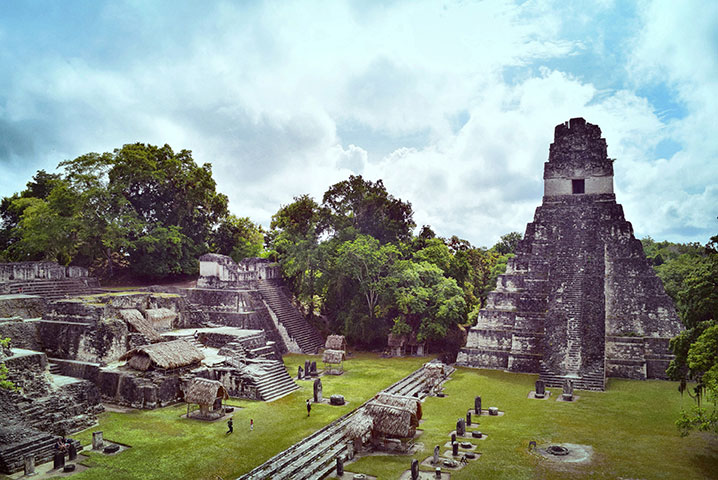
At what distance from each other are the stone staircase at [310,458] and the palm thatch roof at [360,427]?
486mm

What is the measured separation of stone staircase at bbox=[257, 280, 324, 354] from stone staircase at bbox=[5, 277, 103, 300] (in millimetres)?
8727

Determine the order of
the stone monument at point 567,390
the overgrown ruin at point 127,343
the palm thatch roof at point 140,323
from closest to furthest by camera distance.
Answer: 1. the overgrown ruin at point 127,343
2. the stone monument at point 567,390
3. the palm thatch roof at point 140,323

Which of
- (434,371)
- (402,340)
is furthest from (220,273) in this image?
(434,371)

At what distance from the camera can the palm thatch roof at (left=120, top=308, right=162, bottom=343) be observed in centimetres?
1898

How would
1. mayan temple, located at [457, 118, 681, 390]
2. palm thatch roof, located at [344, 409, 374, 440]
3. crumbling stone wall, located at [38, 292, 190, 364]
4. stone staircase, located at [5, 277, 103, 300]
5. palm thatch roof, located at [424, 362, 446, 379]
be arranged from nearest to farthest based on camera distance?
palm thatch roof, located at [344, 409, 374, 440]
crumbling stone wall, located at [38, 292, 190, 364]
palm thatch roof, located at [424, 362, 446, 379]
mayan temple, located at [457, 118, 681, 390]
stone staircase, located at [5, 277, 103, 300]

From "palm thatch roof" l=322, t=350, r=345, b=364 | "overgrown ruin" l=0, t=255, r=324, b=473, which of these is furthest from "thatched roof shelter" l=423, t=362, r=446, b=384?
"overgrown ruin" l=0, t=255, r=324, b=473

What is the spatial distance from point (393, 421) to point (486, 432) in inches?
121

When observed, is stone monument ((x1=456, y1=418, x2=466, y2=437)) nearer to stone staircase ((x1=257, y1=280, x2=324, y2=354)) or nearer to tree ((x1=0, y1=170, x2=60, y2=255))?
stone staircase ((x1=257, y1=280, x2=324, y2=354))

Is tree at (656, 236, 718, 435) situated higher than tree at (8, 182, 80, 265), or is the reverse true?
tree at (8, 182, 80, 265)

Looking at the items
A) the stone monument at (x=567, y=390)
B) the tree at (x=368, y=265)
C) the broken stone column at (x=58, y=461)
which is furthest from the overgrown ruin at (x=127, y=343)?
the stone monument at (x=567, y=390)

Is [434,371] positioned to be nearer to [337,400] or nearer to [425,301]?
[337,400]

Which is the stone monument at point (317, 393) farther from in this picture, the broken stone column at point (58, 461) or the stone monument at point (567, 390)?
the stone monument at point (567, 390)

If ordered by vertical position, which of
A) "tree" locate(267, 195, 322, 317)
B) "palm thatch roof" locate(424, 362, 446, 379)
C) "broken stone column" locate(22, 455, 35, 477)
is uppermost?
"tree" locate(267, 195, 322, 317)

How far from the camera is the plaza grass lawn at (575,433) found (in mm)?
10977
